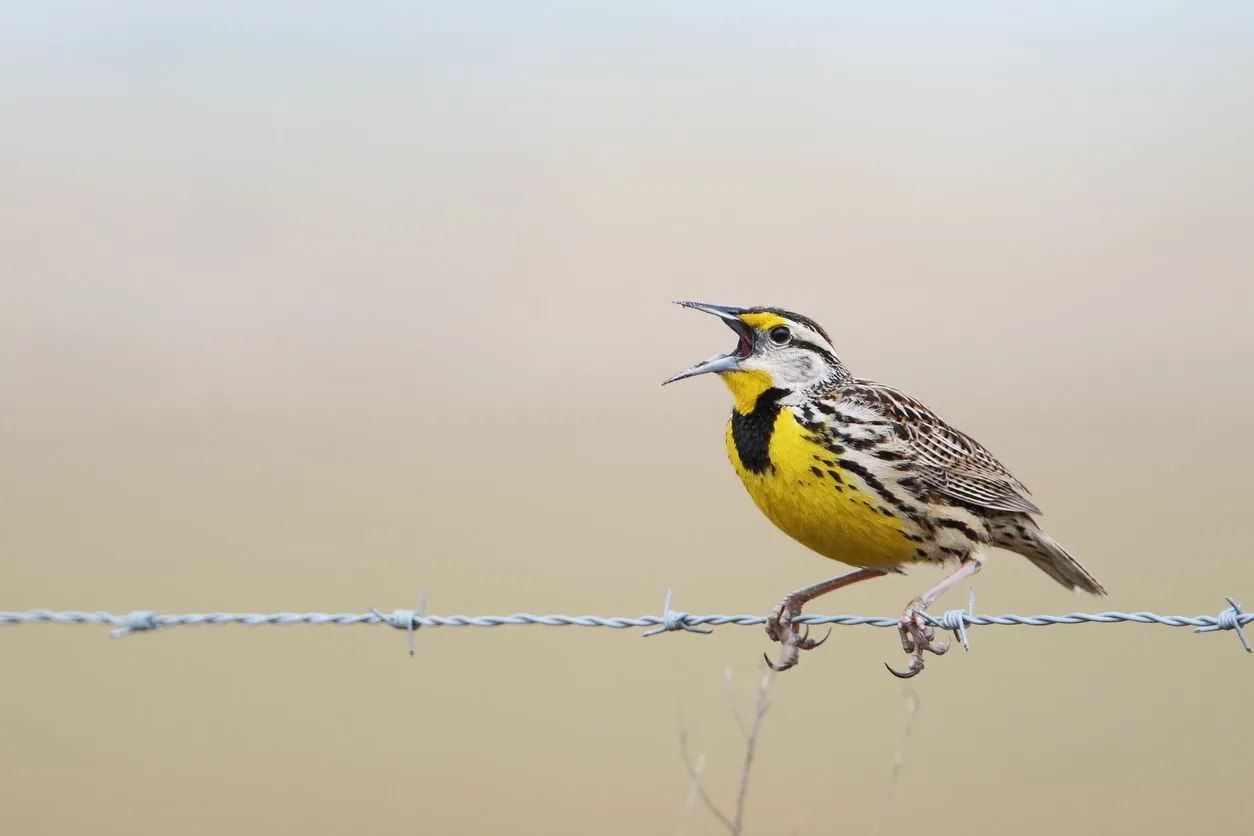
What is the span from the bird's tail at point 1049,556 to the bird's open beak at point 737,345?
69 centimetres

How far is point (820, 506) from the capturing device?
9.30 feet

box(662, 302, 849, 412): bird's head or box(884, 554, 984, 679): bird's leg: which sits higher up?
box(662, 302, 849, 412): bird's head

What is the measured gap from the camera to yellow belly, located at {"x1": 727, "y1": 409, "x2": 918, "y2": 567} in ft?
9.32

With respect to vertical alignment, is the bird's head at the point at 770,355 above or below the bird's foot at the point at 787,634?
above

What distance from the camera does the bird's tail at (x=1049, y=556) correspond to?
3.04m

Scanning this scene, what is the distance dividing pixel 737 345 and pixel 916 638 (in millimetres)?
748

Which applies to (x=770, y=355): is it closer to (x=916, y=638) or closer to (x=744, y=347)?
(x=744, y=347)

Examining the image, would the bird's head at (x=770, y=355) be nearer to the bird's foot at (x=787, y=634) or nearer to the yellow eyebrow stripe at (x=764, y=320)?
the yellow eyebrow stripe at (x=764, y=320)

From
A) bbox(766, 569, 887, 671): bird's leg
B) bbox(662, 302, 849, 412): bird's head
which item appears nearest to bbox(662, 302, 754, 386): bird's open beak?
bbox(662, 302, 849, 412): bird's head

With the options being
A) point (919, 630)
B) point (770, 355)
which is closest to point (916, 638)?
point (919, 630)

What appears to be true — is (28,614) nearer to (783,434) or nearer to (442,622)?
(442,622)

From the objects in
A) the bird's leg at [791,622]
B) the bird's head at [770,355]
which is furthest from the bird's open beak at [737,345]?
the bird's leg at [791,622]

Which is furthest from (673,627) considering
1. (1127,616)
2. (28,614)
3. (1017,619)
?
(28,614)

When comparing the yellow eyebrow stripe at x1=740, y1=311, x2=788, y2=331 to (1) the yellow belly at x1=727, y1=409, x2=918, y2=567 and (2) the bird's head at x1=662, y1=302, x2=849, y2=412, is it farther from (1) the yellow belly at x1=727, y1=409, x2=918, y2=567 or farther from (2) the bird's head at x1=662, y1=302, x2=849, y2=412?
(1) the yellow belly at x1=727, y1=409, x2=918, y2=567
